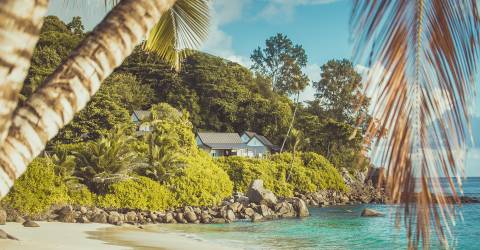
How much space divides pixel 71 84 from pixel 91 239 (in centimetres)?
1239

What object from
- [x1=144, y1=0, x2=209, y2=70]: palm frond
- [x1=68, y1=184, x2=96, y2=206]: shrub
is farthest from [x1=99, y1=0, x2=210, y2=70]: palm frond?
[x1=68, y1=184, x2=96, y2=206]: shrub

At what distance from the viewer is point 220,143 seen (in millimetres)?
46375

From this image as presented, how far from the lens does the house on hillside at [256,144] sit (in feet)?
159

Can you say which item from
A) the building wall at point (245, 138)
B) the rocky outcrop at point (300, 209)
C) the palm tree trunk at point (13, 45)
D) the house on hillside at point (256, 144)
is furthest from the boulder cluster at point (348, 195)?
the palm tree trunk at point (13, 45)

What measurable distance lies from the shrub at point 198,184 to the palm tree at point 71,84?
2223 centimetres

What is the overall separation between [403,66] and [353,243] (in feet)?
59.8

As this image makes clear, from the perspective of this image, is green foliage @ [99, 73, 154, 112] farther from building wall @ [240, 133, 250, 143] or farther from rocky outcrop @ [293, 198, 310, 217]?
rocky outcrop @ [293, 198, 310, 217]

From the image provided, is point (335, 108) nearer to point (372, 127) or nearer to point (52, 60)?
point (52, 60)

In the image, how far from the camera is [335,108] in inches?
2221

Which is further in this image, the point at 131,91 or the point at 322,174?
the point at 131,91

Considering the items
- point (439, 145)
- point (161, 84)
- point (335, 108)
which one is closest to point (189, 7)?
point (439, 145)

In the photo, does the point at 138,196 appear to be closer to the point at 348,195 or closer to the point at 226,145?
the point at 348,195

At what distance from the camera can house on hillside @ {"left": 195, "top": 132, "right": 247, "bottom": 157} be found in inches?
1799

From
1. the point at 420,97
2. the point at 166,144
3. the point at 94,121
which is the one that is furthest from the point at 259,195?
the point at 420,97
